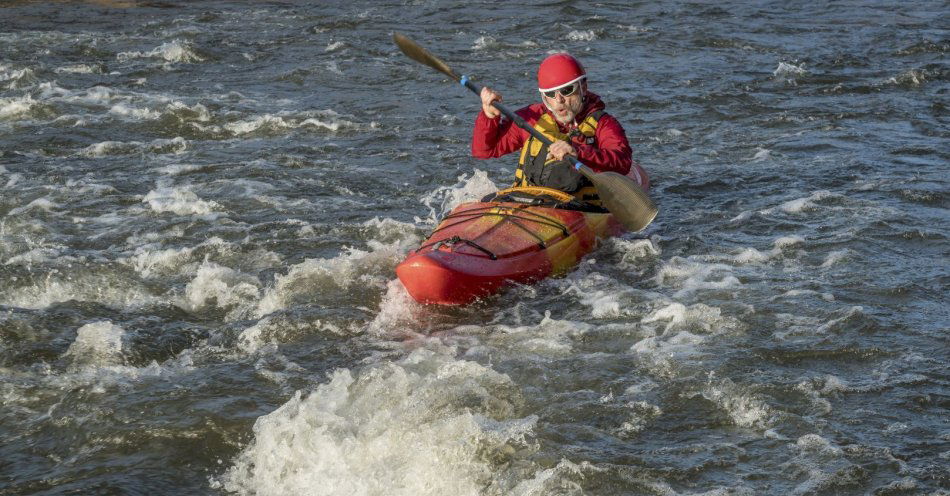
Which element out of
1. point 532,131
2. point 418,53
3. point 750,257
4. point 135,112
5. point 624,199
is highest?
point 418,53

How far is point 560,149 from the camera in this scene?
7.01 metres

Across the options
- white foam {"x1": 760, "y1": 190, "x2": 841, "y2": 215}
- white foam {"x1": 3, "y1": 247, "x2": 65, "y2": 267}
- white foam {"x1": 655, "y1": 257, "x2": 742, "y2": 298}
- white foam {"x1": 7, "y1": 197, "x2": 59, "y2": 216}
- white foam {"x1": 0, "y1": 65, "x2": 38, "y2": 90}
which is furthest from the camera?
white foam {"x1": 0, "y1": 65, "x2": 38, "y2": 90}

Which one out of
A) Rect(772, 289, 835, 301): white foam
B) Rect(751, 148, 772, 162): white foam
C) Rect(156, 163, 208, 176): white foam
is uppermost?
Rect(156, 163, 208, 176): white foam

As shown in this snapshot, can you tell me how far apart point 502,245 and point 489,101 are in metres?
0.99

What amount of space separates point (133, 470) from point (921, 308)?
430 cm

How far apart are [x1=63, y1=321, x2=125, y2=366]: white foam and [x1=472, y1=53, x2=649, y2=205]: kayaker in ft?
8.65

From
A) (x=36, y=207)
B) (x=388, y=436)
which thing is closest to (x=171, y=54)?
(x=36, y=207)

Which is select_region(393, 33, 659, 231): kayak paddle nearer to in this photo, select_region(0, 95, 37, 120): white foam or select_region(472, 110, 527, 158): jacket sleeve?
select_region(472, 110, 527, 158): jacket sleeve

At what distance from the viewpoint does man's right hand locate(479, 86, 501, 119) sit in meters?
7.09

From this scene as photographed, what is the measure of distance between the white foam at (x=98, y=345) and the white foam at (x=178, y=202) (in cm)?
241

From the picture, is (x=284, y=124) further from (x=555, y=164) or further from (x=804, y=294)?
(x=804, y=294)

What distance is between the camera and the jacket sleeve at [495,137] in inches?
291

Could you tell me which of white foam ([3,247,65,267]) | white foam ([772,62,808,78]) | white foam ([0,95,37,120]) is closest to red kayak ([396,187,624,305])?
white foam ([3,247,65,267])

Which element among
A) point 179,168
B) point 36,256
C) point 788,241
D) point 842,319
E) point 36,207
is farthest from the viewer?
point 179,168
